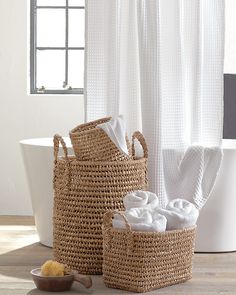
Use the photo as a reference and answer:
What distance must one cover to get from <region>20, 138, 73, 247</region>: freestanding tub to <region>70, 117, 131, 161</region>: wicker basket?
2.20 feet

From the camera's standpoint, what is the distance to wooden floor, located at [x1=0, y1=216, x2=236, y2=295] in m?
3.51

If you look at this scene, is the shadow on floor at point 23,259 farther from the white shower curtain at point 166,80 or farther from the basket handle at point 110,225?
the white shower curtain at point 166,80

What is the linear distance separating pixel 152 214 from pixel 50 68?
2.77 m

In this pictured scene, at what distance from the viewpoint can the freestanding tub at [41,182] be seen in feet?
14.8

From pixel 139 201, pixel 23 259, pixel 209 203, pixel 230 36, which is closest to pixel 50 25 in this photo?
pixel 230 36

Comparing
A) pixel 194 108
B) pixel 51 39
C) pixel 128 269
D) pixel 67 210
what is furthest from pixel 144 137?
pixel 51 39

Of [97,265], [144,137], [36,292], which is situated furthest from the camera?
[144,137]

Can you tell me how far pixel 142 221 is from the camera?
3.52 meters

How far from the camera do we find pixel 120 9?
4184mm

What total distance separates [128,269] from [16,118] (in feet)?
8.42

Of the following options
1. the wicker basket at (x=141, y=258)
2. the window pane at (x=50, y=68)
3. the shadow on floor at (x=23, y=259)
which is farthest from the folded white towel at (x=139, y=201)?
the window pane at (x=50, y=68)

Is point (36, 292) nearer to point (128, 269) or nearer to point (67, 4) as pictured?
point (128, 269)

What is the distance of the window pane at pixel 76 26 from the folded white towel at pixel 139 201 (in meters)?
2.57

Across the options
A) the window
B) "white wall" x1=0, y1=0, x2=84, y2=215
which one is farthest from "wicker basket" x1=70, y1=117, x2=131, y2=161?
the window
